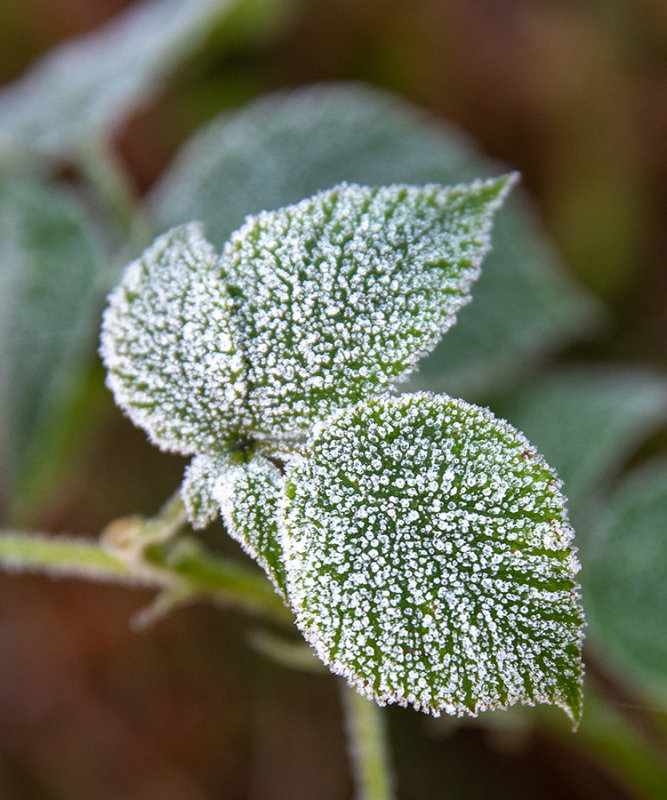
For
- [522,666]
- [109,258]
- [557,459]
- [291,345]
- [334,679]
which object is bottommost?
[334,679]

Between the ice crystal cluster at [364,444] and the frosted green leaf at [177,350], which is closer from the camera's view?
the ice crystal cluster at [364,444]

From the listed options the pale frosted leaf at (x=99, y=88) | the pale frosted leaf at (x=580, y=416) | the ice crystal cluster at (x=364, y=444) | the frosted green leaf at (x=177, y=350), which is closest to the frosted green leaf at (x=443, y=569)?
the ice crystal cluster at (x=364, y=444)

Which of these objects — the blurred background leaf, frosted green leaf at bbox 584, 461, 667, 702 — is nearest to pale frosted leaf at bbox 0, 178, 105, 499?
the blurred background leaf

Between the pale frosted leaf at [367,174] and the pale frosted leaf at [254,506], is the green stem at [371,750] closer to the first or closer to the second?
the pale frosted leaf at [254,506]

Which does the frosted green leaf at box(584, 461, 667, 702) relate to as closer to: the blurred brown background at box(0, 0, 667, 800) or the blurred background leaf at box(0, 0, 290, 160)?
the blurred brown background at box(0, 0, 667, 800)

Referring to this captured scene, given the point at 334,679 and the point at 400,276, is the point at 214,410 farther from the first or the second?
the point at 334,679

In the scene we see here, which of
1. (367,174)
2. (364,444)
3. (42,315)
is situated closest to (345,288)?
(364,444)

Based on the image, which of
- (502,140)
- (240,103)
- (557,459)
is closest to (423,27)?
(502,140)

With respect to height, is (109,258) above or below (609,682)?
above
